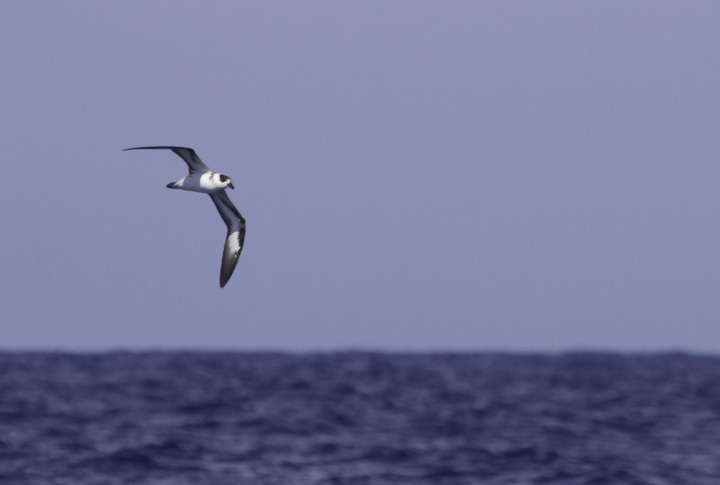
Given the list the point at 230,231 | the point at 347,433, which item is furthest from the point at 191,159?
the point at 347,433

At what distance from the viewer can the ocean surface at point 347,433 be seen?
66.6 feet

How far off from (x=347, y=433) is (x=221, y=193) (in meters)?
13.4

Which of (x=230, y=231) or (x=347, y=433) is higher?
(x=230, y=231)

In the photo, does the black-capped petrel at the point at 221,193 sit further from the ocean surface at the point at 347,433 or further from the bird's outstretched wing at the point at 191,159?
the ocean surface at the point at 347,433

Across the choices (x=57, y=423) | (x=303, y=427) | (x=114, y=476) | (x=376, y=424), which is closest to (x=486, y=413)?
(x=376, y=424)

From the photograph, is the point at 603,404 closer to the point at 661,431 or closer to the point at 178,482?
the point at 661,431

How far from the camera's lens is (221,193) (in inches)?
500

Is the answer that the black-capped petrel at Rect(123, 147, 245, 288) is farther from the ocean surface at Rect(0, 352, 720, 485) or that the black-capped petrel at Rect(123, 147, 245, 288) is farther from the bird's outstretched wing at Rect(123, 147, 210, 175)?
the ocean surface at Rect(0, 352, 720, 485)

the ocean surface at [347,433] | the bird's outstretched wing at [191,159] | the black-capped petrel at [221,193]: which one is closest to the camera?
the bird's outstretched wing at [191,159]

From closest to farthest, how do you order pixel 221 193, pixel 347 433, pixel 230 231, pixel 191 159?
pixel 191 159
pixel 221 193
pixel 230 231
pixel 347 433

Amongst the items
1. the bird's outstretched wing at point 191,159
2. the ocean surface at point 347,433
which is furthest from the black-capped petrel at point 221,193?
the ocean surface at point 347,433

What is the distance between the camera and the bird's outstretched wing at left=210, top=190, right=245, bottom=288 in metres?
12.7

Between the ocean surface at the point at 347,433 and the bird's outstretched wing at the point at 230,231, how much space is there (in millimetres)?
7569

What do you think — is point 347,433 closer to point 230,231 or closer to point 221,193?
point 230,231
